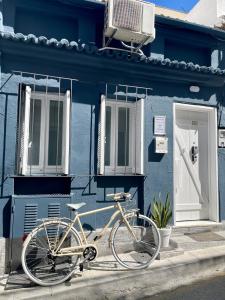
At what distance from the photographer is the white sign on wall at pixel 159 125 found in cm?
579

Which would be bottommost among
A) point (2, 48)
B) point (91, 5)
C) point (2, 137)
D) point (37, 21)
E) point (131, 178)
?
point (131, 178)

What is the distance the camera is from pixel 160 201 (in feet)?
18.8

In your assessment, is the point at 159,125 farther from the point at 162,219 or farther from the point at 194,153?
the point at 162,219

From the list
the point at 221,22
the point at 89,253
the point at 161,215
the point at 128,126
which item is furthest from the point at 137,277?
the point at 221,22

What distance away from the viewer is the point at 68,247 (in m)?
4.46

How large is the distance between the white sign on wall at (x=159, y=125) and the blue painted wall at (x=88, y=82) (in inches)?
4.0

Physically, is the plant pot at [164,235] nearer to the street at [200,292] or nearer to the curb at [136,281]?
the curb at [136,281]

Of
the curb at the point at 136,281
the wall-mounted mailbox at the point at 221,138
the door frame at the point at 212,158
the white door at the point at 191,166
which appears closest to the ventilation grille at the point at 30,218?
the curb at the point at 136,281

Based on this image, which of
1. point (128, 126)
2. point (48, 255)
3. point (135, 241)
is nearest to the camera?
point (48, 255)

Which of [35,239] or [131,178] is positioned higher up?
[131,178]

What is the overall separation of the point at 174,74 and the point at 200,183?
262cm

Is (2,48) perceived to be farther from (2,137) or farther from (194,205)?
(194,205)

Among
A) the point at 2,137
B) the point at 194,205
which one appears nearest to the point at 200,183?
the point at 194,205

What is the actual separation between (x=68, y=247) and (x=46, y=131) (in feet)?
7.00
